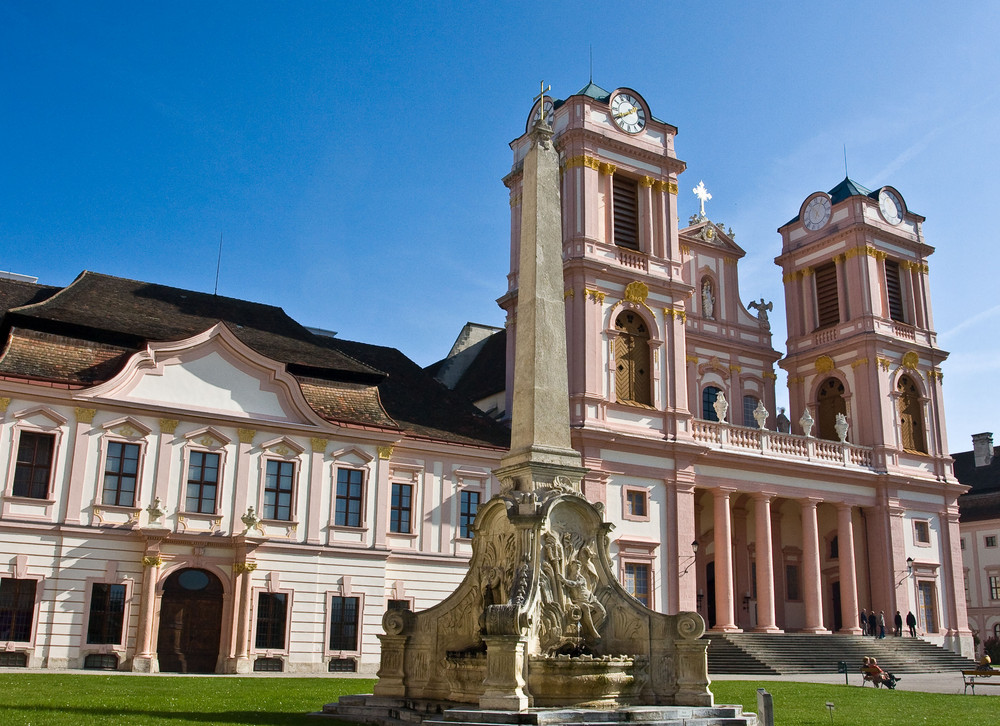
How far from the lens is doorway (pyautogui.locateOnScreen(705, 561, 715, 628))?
3801 cm

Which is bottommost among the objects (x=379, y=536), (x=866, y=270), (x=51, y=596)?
(x=51, y=596)

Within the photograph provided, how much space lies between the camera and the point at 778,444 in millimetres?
38094

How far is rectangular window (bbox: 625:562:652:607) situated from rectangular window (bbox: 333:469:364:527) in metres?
9.43

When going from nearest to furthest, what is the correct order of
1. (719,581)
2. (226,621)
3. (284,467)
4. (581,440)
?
(226,621), (284,467), (581,440), (719,581)

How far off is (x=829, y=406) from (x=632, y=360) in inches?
474

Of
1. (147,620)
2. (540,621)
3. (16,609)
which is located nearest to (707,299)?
(147,620)

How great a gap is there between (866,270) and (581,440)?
1678cm

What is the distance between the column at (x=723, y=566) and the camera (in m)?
34.6

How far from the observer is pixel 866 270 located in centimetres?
4244

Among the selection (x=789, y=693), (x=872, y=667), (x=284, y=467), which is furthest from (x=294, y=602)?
(x=872, y=667)

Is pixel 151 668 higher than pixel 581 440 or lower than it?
lower

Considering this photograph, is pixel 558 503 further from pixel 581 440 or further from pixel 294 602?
pixel 581 440

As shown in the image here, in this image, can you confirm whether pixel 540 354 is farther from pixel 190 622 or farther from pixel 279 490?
pixel 190 622

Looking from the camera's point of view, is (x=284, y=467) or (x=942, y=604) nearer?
(x=284, y=467)
